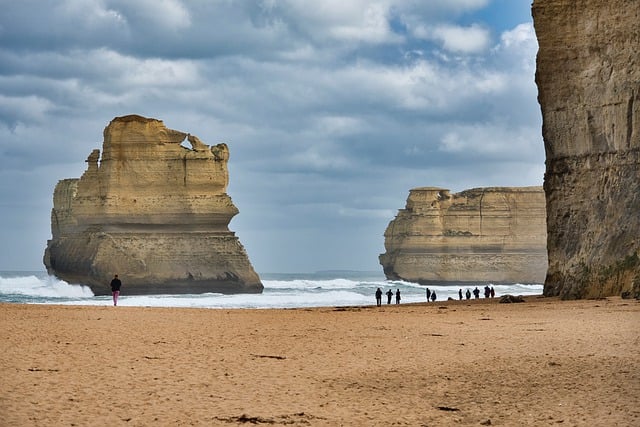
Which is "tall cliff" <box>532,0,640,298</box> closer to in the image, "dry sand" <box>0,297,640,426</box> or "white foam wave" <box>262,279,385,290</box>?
"dry sand" <box>0,297,640,426</box>

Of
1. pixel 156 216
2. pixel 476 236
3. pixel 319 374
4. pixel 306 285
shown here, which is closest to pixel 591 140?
pixel 319 374

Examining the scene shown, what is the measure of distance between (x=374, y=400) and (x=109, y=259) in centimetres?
4637

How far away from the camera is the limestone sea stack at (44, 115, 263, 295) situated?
56.2 metres

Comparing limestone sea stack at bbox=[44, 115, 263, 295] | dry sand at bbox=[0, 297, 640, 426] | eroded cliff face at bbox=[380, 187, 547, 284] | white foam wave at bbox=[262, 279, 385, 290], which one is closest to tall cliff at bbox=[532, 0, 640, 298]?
dry sand at bbox=[0, 297, 640, 426]

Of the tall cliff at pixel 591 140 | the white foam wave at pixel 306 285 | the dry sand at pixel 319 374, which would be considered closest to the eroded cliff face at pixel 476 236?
the white foam wave at pixel 306 285

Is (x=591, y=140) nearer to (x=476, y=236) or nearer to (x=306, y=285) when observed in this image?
(x=476, y=236)

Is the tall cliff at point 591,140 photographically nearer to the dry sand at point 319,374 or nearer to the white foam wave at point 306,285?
the dry sand at point 319,374

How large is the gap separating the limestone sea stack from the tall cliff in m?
30.9

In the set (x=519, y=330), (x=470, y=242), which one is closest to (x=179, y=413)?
(x=519, y=330)

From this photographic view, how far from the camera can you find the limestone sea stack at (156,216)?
56188 mm

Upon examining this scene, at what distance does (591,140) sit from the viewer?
27484 millimetres

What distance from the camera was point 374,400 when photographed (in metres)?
10.4

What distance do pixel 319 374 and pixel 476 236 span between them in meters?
80.0

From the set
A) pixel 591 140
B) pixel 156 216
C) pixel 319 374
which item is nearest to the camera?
pixel 319 374
